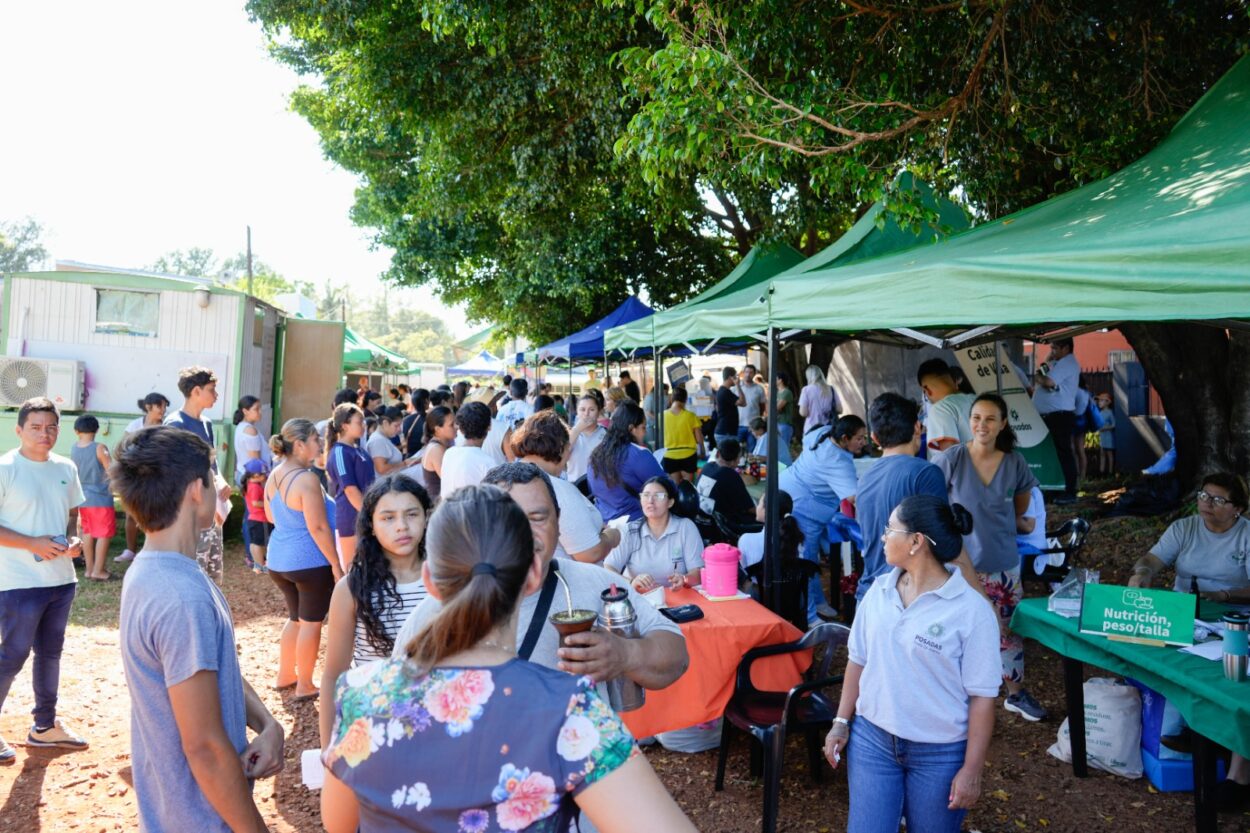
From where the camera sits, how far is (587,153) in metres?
10.6

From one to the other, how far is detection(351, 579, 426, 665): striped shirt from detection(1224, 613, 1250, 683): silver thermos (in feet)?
9.18

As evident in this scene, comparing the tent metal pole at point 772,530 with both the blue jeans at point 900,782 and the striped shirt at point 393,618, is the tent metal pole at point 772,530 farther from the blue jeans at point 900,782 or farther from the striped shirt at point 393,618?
the striped shirt at point 393,618

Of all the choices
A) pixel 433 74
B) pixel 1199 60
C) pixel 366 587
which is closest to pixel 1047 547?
pixel 1199 60

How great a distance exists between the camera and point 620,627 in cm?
192

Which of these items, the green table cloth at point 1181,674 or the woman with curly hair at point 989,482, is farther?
the woman with curly hair at point 989,482

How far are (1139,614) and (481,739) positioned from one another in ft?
10.5

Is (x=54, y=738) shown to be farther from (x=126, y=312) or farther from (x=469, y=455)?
(x=126, y=312)

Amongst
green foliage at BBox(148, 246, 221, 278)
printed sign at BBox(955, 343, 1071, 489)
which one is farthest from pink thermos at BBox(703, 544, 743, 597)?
green foliage at BBox(148, 246, 221, 278)

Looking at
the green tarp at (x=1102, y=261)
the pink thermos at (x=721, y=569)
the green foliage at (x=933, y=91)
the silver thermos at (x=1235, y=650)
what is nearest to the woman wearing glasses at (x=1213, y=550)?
the silver thermos at (x=1235, y=650)

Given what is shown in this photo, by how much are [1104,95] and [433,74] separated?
23.9 feet

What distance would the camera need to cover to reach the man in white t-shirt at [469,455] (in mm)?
4484

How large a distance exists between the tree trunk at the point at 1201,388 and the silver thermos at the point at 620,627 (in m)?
7.33

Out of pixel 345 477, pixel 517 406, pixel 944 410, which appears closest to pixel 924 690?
pixel 944 410

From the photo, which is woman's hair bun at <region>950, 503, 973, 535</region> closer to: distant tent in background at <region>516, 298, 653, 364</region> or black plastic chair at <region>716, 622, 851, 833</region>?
black plastic chair at <region>716, 622, 851, 833</region>
